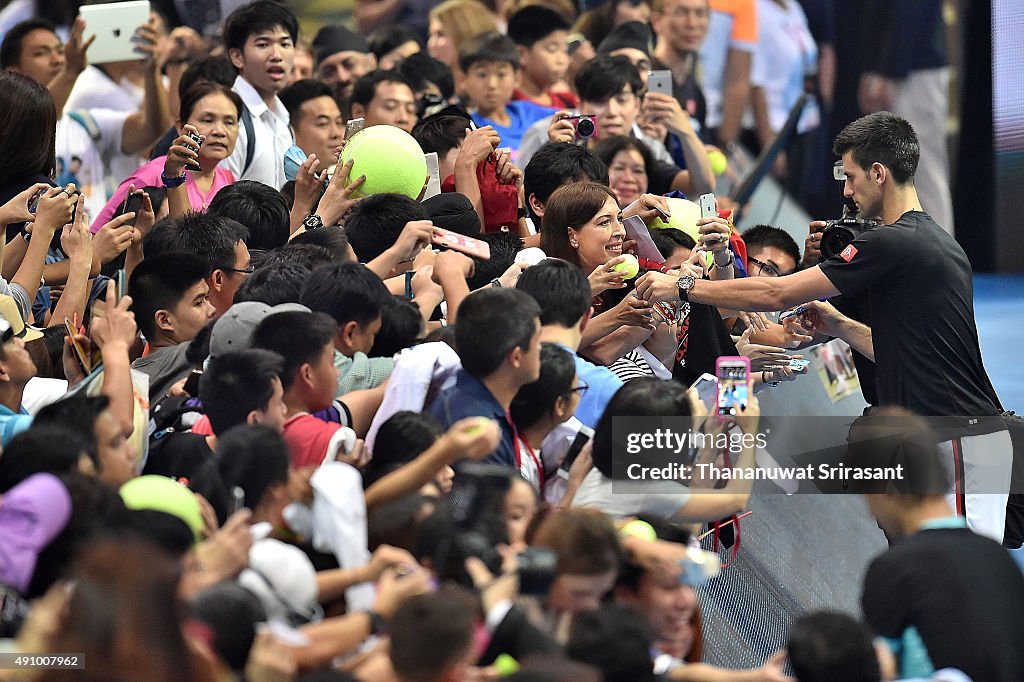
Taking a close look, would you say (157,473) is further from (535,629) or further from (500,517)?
(535,629)

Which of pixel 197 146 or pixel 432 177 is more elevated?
pixel 197 146

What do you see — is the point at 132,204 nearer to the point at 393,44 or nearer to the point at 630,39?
the point at 630,39

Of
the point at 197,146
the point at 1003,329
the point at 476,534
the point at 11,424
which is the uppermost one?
the point at 197,146

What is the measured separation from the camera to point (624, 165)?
6742 millimetres

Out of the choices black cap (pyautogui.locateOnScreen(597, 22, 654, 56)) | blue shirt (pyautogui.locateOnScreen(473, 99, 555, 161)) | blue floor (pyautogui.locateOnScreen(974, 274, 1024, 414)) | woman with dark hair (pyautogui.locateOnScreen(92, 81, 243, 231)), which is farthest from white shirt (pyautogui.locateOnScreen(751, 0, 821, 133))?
woman with dark hair (pyautogui.locateOnScreen(92, 81, 243, 231))

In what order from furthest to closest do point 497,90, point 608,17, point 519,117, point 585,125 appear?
point 608,17
point 519,117
point 497,90
point 585,125

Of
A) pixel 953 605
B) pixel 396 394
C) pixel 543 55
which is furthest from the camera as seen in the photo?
pixel 543 55

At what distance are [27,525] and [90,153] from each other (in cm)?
433

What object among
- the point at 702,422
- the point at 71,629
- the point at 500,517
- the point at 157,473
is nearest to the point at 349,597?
the point at 500,517

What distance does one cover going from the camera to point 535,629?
3.04 metres

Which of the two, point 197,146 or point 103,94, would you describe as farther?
point 103,94

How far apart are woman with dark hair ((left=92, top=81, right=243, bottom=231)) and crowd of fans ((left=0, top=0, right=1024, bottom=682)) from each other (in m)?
0.02

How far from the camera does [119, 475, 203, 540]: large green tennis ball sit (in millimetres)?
3303

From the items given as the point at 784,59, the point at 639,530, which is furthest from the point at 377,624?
the point at 784,59
